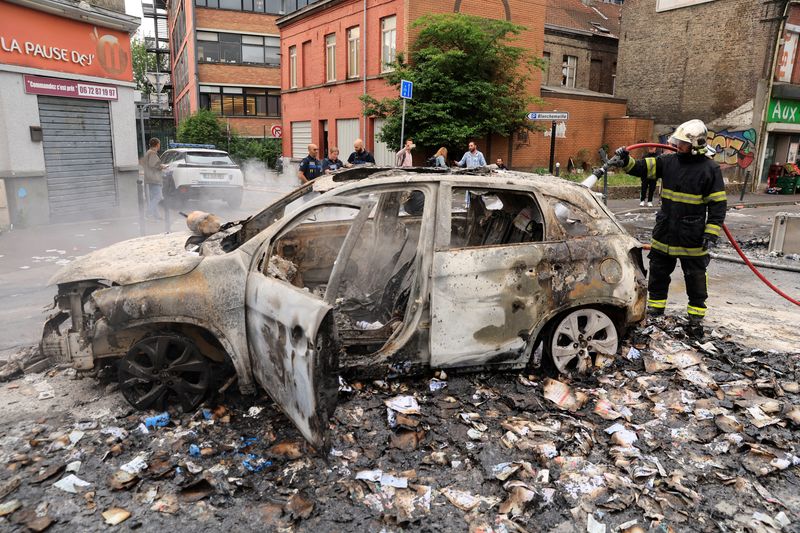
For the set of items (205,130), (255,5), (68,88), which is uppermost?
(255,5)

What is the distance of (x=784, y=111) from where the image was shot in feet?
78.1

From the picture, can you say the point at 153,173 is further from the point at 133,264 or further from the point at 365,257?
the point at 133,264

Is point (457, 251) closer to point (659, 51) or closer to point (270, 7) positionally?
point (659, 51)

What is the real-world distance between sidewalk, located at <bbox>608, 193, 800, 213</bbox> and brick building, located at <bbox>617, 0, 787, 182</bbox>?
178 centimetres

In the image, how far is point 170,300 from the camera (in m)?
3.70

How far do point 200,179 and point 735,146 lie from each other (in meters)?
22.0

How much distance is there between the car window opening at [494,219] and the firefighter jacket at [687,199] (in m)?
1.47

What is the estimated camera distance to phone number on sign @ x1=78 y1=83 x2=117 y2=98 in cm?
1347

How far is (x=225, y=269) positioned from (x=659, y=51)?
91.6ft

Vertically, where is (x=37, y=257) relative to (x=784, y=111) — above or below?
below

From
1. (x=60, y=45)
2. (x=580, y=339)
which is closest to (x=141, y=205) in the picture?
(x=60, y=45)

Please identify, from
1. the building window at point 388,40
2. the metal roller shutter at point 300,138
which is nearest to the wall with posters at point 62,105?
the building window at point 388,40

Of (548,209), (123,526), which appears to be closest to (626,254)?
(548,209)

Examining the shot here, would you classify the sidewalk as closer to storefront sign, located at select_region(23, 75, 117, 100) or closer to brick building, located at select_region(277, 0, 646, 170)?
brick building, located at select_region(277, 0, 646, 170)
